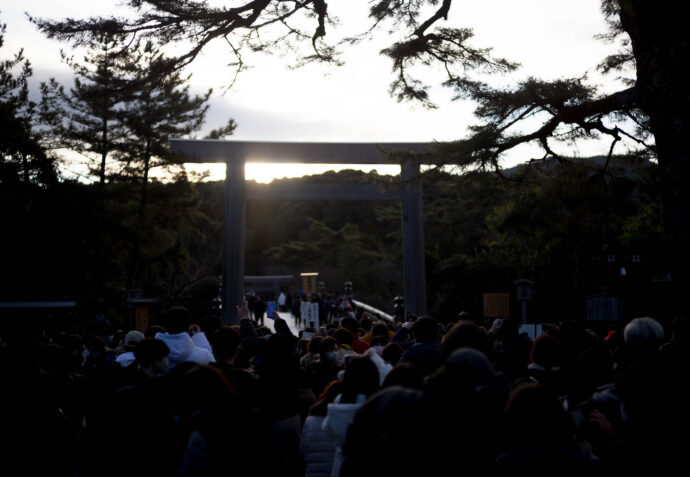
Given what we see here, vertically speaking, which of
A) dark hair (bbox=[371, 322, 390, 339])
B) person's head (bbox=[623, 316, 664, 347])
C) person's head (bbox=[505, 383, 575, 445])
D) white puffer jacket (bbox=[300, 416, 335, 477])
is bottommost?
white puffer jacket (bbox=[300, 416, 335, 477])

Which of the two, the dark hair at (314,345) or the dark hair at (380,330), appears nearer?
the dark hair at (314,345)

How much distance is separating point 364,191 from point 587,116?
13.1 m

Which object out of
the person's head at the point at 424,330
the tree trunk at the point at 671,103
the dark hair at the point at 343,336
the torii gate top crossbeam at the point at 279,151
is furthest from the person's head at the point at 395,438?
the torii gate top crossbeam at the point at 279,151

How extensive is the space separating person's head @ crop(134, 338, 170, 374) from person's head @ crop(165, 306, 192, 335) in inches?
29.1

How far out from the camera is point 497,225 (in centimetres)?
2558

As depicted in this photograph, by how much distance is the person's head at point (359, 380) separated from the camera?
3.02 m

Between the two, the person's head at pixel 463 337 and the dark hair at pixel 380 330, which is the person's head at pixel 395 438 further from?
the dark hair at pixel 380 330

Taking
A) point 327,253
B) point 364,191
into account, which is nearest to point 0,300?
point 364,191

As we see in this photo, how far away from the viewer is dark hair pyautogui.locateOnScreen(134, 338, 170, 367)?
12.2 feet

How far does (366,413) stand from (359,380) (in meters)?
0.74

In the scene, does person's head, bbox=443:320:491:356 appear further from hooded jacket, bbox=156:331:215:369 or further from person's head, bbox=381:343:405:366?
hooded jacket, bbox=156:331:215:369

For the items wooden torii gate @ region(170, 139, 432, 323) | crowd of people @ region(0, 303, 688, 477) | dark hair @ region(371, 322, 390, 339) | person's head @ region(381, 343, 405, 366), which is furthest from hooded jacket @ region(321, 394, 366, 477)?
wooden torii gate @ region(170, 139, 432, 323)

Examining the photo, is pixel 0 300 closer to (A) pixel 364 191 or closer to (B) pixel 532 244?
(A) pixel 364 191

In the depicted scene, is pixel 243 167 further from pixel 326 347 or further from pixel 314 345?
pixel 326 347
